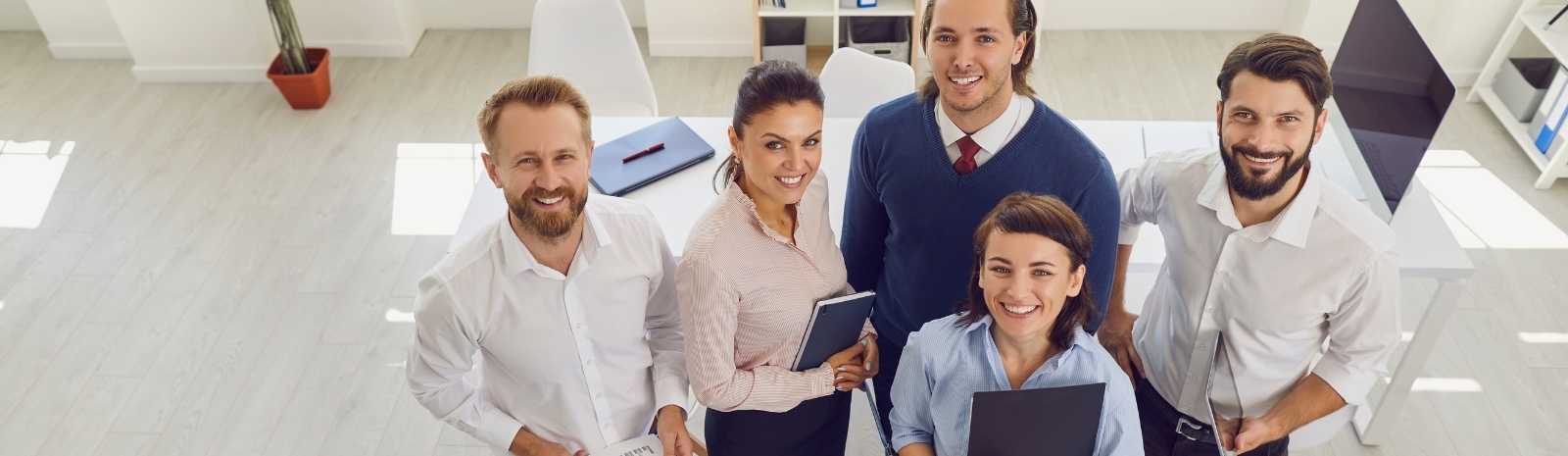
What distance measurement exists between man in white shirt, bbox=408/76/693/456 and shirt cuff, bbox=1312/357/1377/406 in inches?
52.3

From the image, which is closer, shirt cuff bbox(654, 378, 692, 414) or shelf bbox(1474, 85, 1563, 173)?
shirt cuff bbox(654, 378, 692, 414)

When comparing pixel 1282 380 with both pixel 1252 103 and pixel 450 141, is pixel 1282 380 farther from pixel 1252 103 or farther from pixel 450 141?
pixel 450 141

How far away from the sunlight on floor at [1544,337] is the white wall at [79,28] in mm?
6248

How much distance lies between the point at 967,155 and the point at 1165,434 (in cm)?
87

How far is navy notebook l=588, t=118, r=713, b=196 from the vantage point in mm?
3166

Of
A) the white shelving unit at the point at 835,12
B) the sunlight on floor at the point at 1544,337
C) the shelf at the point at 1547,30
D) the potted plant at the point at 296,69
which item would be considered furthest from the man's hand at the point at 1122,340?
the potted plant at the point at 296,69

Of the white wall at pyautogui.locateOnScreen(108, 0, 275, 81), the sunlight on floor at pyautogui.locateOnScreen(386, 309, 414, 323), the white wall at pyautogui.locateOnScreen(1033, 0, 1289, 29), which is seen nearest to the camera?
the sunlight on floor at pyautogui.locateOnScreen(386, 309, 414, 323)

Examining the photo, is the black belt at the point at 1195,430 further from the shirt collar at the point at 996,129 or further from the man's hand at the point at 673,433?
the man's hand at the point at 673,433

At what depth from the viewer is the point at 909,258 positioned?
2227 mm

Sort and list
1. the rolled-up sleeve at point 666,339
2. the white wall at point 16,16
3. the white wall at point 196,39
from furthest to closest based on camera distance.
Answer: the white wall at point 16,16 → the white wall at point 196,39 → the rolled-up sleeve at point 666,339

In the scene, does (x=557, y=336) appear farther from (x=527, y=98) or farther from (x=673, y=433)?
(x=527, y=98)

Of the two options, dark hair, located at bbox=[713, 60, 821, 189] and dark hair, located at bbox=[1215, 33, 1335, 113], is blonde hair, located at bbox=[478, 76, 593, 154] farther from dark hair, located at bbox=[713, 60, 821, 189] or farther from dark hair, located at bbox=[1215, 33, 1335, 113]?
dark hair, located at bbox=[1215, 33, 1335, 113]

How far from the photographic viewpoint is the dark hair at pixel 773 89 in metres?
1.93

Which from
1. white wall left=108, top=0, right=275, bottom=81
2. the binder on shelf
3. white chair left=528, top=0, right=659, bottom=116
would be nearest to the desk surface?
white chair left=528, top=0, right=659, bottom=116
